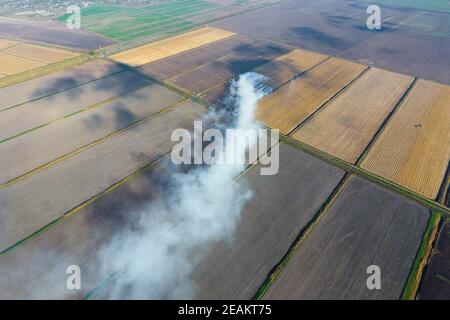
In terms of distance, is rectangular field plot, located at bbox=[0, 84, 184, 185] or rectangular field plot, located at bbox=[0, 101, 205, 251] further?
rectangular field plot, located at bbox=[0, 84, 184, 185]

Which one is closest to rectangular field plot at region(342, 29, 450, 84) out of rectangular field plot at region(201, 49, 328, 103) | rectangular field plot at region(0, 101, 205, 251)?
rectangular field plot at region(201, 49, 328, 103)

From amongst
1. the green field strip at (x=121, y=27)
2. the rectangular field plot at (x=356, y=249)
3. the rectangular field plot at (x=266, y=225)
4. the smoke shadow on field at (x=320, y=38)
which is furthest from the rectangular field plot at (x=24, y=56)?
the rectangular field plot at (x=356, y=249)

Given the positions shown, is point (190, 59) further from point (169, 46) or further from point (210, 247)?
point (210, 247)

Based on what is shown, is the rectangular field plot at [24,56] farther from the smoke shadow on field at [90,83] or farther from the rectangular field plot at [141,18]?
the rectangular field plot at [141,18]

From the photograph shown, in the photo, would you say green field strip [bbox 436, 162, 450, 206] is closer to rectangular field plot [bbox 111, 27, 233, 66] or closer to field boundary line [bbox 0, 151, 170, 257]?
field boundary line [bbox 0, 151, 170, 257]

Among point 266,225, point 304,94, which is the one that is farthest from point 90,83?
point 266,225

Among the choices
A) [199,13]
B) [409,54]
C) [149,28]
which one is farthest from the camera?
[199,13]
